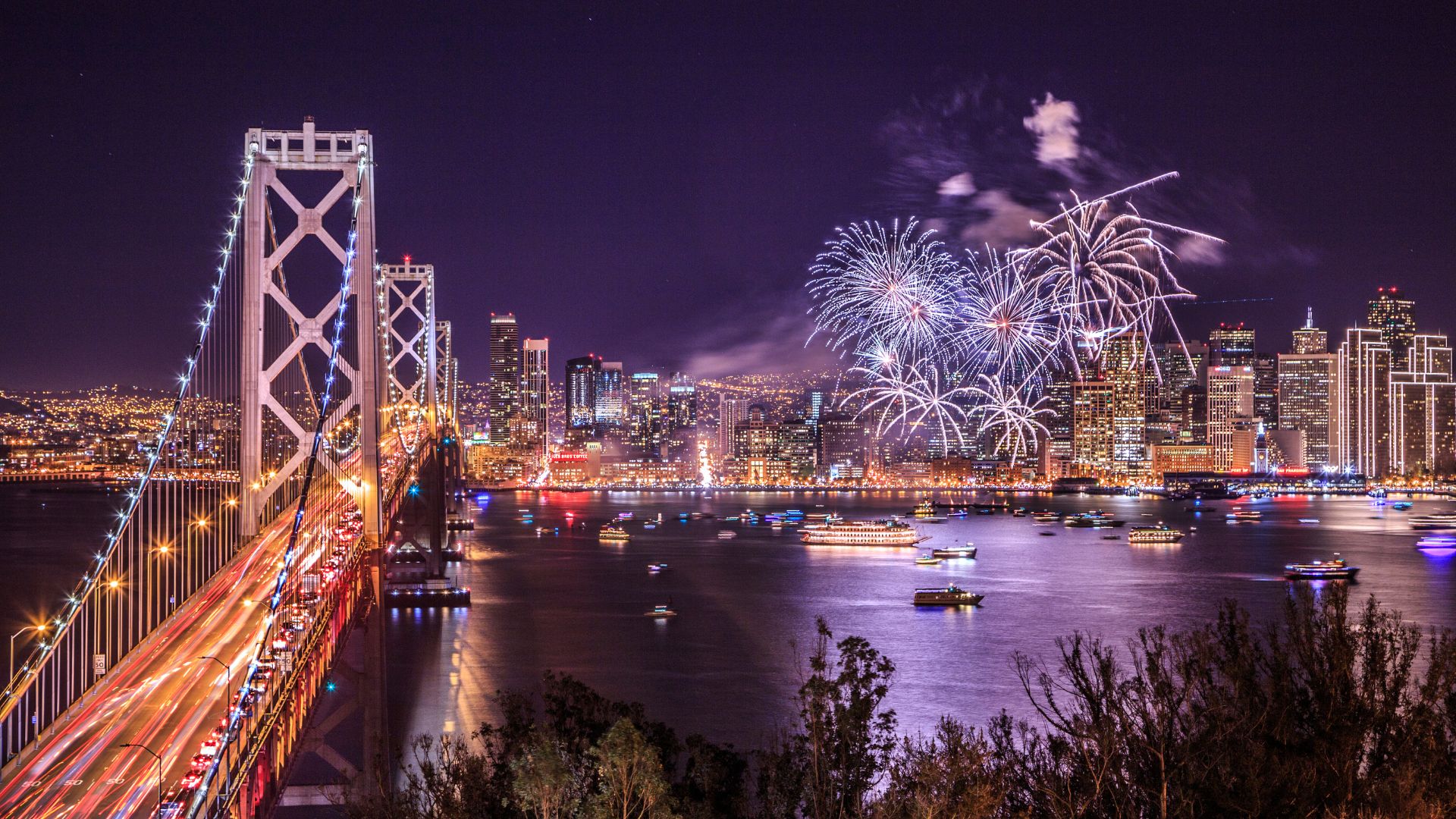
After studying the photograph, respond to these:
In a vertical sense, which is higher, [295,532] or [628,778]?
[295,532]

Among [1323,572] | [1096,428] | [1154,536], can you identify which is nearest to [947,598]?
[1323,572]

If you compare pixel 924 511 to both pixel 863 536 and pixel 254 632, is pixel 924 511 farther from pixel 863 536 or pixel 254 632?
pixel 254 632

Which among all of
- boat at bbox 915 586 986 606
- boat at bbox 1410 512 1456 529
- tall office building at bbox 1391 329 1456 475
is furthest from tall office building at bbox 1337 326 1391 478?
boat at bbox 915 586 986 606

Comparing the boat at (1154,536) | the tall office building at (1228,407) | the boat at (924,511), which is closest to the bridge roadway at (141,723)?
the boat at (1154,536)

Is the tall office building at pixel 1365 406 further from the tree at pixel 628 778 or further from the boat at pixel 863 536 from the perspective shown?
the tree at pixel 628 778

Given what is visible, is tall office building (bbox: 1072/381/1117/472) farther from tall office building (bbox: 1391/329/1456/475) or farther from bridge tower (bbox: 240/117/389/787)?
bridge tower (bbox: 240/117/389/787)

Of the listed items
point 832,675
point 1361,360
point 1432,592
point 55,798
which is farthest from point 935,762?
point 1361,360
